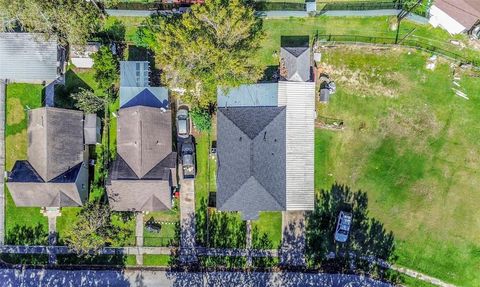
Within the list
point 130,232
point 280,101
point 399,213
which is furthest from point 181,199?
point 399,213

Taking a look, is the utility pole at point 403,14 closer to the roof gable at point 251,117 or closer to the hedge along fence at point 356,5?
the hedge along fence at point 356,5

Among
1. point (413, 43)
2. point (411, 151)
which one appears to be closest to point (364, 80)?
point (413, 43)

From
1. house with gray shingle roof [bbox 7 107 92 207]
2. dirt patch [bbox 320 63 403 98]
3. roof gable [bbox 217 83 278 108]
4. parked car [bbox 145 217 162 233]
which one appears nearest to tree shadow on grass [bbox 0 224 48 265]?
house with gray shingle roof [bbox 7 107 92 207]

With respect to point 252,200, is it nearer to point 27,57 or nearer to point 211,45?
point 211,45

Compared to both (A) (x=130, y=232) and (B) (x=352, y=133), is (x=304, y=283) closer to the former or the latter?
(B) (x=352, y=133)

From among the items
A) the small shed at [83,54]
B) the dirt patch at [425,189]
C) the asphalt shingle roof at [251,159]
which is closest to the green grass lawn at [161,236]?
the asphalt shingle roof at [251,159]

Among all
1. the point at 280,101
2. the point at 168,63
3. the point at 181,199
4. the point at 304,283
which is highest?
the point at 168,63

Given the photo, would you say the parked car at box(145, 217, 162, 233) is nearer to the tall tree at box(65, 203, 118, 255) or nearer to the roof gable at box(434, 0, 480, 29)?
the tall tree at box(65, 203, 118, 255)
